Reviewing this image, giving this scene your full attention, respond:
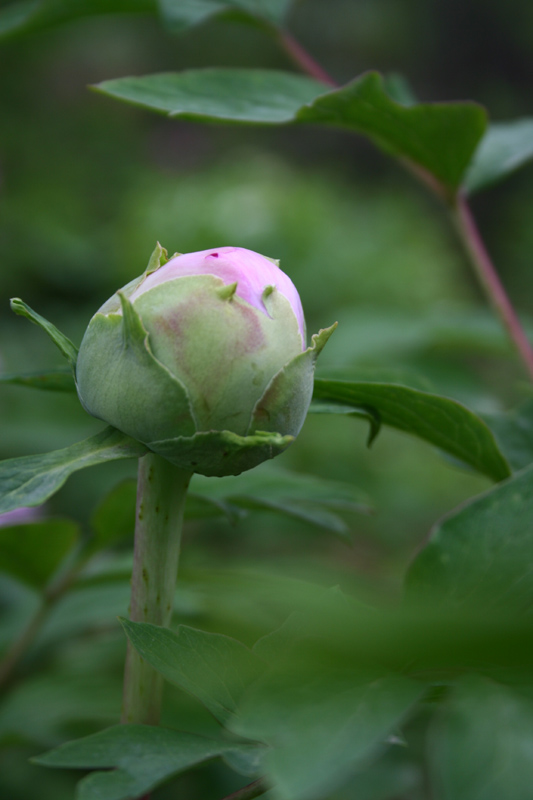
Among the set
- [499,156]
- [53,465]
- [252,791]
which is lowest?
[252,791]

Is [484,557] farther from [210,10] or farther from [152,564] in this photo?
[210,10]

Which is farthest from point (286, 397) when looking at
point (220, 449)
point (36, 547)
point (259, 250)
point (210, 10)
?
point (259, 250)

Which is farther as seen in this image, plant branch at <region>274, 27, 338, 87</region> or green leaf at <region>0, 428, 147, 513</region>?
plant branch at <region>274, 27, 338, 87</region>

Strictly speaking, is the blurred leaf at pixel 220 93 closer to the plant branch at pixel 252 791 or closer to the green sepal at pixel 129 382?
the green sepal at pixel 129 382

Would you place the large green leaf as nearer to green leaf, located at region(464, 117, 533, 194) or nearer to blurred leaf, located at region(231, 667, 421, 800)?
green leaf, located at region(464, 117, 533, 194)

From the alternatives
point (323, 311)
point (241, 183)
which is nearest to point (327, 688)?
point (323, 311)

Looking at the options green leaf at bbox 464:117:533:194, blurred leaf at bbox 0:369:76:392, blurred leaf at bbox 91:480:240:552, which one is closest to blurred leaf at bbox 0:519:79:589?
blurred leaf at bbox 91:480:240:552

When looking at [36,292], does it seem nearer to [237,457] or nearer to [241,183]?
[241,183]
